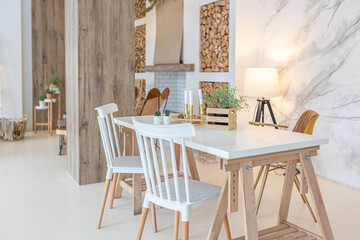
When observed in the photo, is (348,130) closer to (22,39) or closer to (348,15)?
(348,15)

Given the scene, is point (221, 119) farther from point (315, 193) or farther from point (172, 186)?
point (315, 193)

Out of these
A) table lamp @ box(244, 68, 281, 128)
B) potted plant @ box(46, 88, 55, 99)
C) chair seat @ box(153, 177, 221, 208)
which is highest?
table lamp @ box(244, 68, 281, 128)

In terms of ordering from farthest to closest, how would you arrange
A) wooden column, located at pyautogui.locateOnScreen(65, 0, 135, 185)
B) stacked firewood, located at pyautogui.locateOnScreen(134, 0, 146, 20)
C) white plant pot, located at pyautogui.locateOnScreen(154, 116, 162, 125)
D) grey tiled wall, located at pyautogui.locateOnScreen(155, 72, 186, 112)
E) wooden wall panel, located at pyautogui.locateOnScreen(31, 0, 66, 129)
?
stacked firewood, located at pyautogui.locateOnScreen(134, 0, 146, 20) < grey tiled wall, located at pyautogui.locateOnScreen(155, 72, 186, 112) < wooden wall panel, located at pyautogui.locateOnScreen(31, 0, 66, 129) < wooden column, located at pyautogui.locateOnScreen(65, 0, 135, 185) < white plant pot, located at pyautogui.locateOnScreen(154, 116, 162, 125)

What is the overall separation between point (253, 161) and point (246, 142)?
130mm

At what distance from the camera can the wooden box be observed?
2.57m

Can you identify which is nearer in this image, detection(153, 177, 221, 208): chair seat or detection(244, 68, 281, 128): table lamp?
detection(153, 177, 221, 208): chair seat

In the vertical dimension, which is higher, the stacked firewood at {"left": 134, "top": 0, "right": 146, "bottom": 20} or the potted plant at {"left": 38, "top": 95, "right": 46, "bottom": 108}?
the stacked firewood at {"left": 134, "top": 0, "right": 146, "bottom": 20}

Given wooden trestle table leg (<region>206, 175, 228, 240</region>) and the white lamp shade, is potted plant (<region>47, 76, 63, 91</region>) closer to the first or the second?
the white lamp shade

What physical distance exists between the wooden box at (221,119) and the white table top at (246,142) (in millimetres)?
51

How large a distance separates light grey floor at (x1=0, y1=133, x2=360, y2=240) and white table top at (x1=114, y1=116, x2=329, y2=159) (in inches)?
31.1

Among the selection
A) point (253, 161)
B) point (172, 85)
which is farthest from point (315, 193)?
point (172, 85)

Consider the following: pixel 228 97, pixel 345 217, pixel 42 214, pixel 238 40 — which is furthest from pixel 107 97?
pixel 345 217

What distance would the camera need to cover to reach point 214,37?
224 inches

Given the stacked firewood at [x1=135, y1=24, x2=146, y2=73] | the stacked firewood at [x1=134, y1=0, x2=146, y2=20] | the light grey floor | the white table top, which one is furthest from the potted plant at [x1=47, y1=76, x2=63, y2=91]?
the white table top
